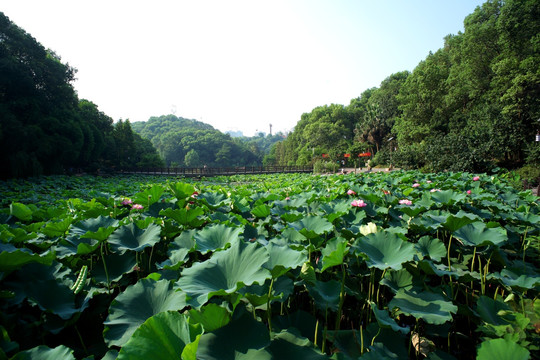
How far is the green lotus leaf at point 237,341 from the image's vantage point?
0.63 m

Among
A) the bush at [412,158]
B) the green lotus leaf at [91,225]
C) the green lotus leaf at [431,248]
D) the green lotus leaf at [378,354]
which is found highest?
the bush at [412,158]

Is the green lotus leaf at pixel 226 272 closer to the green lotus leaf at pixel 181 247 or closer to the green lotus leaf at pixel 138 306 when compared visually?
the green lotus leaf at pixel 138 306

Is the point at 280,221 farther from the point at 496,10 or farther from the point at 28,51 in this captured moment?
the point at 496,10

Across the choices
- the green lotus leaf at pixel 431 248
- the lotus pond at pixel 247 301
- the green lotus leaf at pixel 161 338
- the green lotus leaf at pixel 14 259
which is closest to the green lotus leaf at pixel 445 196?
the lotus pond at pixel 247 301

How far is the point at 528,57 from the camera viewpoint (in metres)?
12.4

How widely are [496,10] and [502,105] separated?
24.8 ft

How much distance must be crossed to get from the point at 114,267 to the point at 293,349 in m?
0.97

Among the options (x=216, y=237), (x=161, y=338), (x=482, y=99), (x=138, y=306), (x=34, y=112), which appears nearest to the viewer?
(x=161, y=338)

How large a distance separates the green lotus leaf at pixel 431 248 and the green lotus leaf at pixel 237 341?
3.39 feet

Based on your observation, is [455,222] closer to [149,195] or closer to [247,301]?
[247,301]

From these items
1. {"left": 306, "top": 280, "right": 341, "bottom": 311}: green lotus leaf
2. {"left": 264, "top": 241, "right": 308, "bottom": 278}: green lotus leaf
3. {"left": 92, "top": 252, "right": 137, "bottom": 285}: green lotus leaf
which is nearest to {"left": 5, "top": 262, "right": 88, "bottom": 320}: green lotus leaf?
{"left": 92, "top": 252, "right": 137, "bottom": 285}: green lotus leaf

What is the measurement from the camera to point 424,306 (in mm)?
992

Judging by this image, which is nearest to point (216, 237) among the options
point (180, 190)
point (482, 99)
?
point (180, 190)

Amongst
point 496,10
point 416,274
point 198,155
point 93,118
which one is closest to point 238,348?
point 416,274
